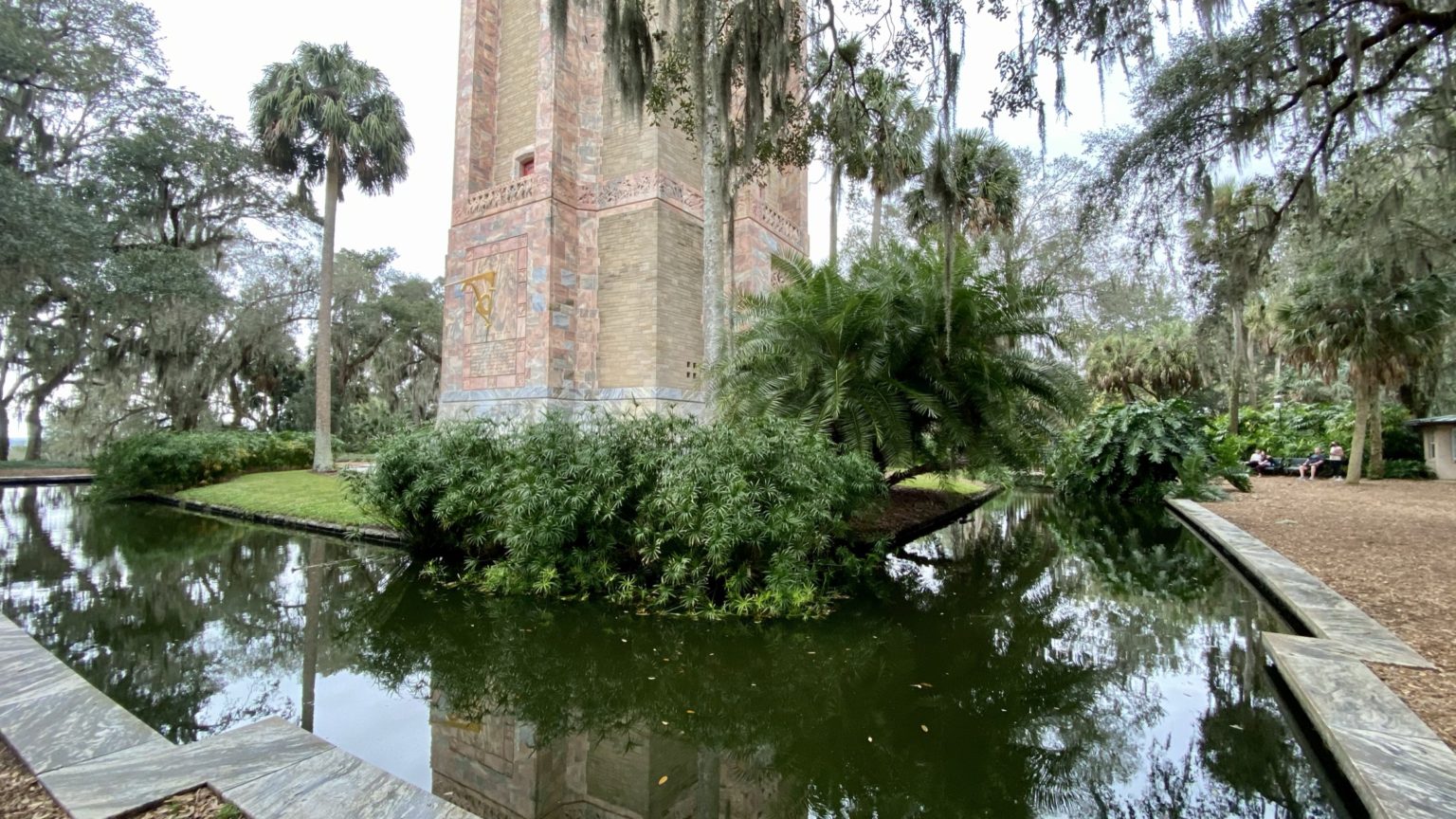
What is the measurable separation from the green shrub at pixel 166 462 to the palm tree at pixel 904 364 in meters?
11.9

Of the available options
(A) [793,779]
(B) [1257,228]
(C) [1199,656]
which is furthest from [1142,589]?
(B) [1257,228]

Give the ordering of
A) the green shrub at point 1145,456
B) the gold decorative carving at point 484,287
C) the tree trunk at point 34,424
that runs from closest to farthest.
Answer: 1. the gold decorative carving at point 484,287
2. the green shrub at point 1145,456
3. the tree trunk at point 34,424

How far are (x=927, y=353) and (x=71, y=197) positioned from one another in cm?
1778

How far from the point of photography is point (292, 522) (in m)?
9.37

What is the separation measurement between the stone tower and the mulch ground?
800 centimetres

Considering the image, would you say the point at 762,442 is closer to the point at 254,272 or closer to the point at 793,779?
the point at 793,779

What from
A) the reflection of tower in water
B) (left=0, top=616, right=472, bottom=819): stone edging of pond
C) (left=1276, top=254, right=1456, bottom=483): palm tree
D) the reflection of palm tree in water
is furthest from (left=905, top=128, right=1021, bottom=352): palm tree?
(left=0, top=616, right=472, bottom=819): stone edging of pond

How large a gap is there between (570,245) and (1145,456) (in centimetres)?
1131

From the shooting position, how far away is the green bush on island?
15.7 ft

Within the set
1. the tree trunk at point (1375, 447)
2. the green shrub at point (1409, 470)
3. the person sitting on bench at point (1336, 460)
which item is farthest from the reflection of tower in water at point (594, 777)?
the green shrub at point (1409, 470)

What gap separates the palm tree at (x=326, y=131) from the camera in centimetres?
1448

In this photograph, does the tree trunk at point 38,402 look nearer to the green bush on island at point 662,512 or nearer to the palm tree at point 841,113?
the green bush on island at point 662,512

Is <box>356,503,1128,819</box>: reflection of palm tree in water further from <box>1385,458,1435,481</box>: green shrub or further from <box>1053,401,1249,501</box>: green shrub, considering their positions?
<box>1385,458,1435,481</box>: green shrub

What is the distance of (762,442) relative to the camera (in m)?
5.09
